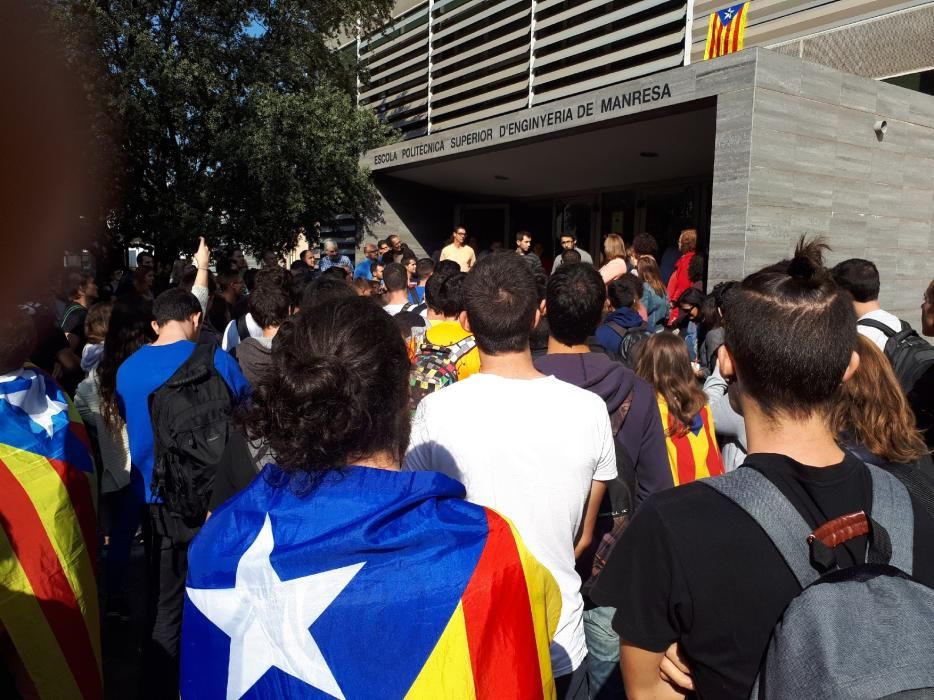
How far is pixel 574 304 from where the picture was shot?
2.97 metres

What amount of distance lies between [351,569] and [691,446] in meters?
2.30

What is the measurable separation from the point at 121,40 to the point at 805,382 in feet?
44.2

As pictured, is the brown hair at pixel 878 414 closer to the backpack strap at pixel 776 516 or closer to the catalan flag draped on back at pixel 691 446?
the catalan flag draped on back at pixel 691 446

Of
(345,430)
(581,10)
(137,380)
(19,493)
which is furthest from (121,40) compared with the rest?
(345,430)

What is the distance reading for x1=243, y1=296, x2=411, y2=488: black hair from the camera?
4.88 feet

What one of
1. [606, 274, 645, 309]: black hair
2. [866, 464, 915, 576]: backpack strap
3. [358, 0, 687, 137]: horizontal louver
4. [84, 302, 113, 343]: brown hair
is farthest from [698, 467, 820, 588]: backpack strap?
[358, 0, 687, 137]: horizontal louver

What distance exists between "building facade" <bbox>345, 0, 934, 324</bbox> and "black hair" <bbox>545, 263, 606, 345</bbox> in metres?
4.42

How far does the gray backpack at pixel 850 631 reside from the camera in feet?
3.35

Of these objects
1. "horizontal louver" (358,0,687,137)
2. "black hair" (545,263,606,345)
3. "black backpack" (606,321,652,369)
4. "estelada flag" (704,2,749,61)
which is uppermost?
"horizontal louver" (358,0,687,137)

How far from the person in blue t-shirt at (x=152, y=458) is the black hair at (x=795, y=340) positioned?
7.58 feet

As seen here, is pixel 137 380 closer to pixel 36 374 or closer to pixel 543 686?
pixel 36 374

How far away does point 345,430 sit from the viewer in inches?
58.2

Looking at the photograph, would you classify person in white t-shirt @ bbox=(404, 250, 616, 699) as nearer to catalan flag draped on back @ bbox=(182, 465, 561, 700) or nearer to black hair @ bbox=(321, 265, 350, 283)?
catalan flag draped on back @ bbox=(182, 465, 561, 700)

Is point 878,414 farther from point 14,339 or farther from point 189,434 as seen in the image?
point 14,339
